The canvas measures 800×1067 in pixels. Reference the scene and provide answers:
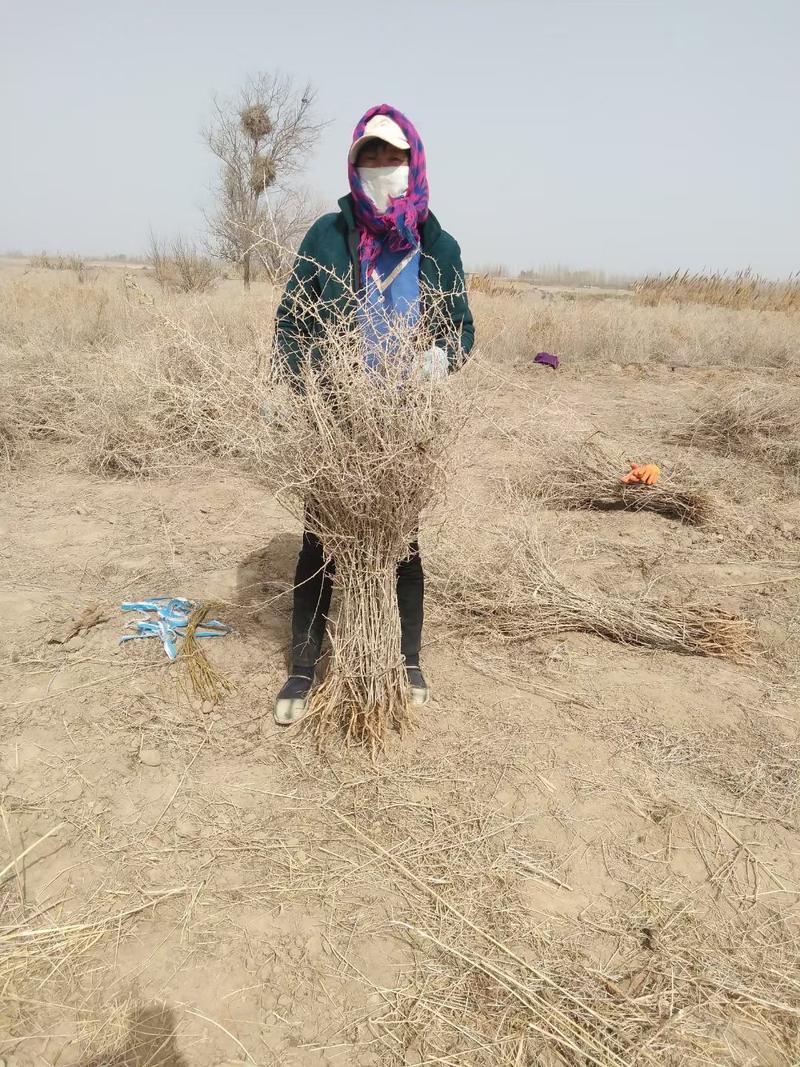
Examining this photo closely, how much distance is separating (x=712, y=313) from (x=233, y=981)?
1312 cm

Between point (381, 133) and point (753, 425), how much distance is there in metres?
4.53

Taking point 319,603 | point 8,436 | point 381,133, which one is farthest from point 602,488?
point 8,436

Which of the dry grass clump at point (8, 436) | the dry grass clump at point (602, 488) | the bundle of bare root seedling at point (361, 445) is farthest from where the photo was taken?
the dry grass clump at point (8, 436)

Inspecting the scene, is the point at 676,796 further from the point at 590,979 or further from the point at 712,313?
the point at 712,313

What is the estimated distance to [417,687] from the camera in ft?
7.78

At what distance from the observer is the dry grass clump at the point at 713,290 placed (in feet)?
46.2

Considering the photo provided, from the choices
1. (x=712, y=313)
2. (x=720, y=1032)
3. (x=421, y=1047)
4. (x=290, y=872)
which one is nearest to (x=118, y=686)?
(x=290, y=872)

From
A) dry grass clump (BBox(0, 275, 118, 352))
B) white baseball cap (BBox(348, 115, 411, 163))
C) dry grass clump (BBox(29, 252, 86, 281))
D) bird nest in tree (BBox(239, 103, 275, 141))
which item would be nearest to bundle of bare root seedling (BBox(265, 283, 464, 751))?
white baseball cap (BBox(348, 115, 411, 163))

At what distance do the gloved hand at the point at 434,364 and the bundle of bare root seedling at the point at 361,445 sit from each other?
1 cm

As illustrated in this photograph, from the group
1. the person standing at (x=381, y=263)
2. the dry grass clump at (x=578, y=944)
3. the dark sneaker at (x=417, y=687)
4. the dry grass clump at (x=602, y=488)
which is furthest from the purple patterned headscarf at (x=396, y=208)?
A: the dry grass clump at (x=602, y=488)

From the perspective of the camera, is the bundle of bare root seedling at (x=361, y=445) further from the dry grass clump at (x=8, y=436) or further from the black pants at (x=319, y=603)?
the dry grass clump at (x=8, y=436)

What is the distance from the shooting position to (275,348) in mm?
1950

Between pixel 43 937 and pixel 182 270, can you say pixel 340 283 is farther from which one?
pixel 182 270

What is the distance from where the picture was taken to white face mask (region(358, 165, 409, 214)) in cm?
198
